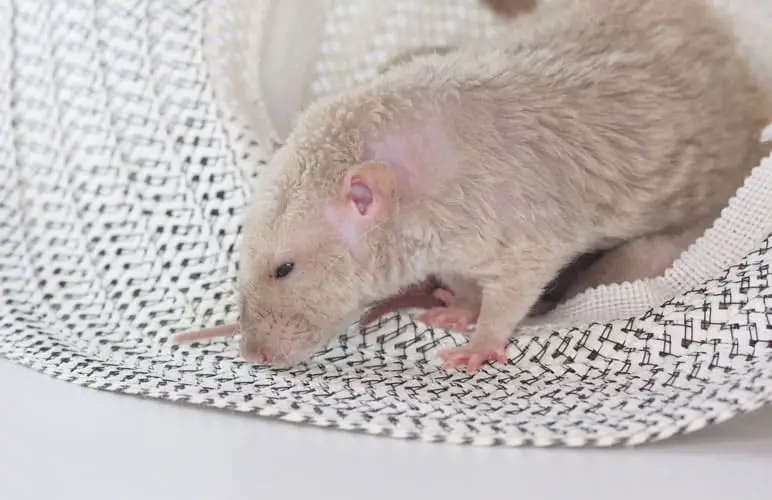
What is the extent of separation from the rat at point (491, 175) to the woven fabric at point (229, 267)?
0.34ft

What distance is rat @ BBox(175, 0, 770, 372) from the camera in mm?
1410

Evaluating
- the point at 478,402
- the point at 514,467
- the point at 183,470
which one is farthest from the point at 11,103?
the point at 514,467

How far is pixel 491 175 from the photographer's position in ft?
4.76

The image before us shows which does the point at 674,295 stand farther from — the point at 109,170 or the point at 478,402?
the point at 109,170

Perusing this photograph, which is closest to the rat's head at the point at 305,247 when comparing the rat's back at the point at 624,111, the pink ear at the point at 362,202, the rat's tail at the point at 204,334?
the pink ear at the point at 362,202

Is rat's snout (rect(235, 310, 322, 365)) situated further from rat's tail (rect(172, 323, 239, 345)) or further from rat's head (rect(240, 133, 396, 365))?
rat's tail (rect(172, 323, 239, 345))

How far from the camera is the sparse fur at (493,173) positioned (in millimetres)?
1412

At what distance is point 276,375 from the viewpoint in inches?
56.6

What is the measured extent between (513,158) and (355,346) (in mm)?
419

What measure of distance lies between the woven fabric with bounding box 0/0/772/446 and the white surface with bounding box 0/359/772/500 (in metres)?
0.03

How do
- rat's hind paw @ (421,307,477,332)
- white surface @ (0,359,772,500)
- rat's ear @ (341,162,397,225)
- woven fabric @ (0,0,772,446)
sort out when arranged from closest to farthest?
white surface @ (0,359,772,500), woven fabric @ (0,0,772,446), rat's ear @ (341,162,397,225), rat's hind paw @ (421,307,477,332)

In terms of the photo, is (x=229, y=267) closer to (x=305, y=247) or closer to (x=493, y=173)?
(x=305, y=247)

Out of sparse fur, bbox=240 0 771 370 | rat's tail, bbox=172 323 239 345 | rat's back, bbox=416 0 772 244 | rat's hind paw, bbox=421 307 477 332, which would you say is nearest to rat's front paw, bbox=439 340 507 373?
sparse fur, bbox=240 0 771 370

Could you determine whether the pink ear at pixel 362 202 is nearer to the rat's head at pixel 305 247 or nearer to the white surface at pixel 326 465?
the rat's head at pixel 305 247
